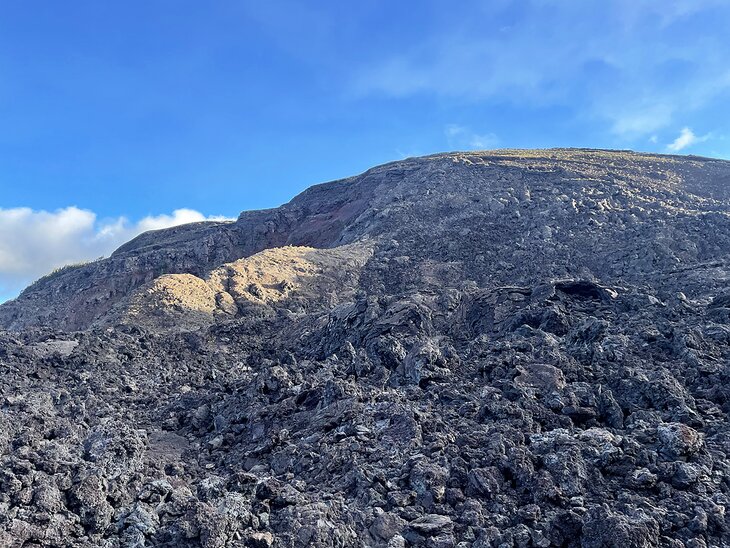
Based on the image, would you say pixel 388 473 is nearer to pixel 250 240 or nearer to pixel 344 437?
pixel 344 437

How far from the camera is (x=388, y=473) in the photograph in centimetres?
674

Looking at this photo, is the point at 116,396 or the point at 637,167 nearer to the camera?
the point at 116,396

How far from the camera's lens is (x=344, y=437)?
7730 mm

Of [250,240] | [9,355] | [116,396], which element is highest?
[250,240]

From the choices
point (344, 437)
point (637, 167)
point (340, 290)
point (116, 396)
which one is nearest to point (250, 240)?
point (340, 290)

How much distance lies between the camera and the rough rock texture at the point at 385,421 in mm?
5758

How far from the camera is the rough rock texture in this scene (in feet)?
18.9

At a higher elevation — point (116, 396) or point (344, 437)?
point (116, 396)

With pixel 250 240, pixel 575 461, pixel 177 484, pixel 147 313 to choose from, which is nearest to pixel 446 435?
pixel 575 461

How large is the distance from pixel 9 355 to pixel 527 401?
12754mm

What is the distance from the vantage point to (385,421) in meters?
7.90

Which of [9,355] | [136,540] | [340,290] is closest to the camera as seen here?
[136,540]

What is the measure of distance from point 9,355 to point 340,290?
1253 cm

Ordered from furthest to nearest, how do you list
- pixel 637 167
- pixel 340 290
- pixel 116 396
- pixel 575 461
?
pixel 637 167
pixel 340 290
pixel 116 396
pixel 575 461
